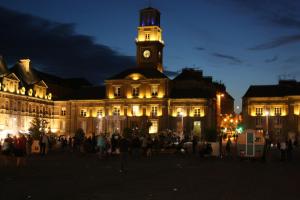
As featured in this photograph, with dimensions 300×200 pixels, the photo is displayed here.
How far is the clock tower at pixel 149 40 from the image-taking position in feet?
319

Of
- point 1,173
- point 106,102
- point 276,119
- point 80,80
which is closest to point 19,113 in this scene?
point 106,102

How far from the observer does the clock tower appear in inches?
3834

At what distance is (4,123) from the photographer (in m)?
79.4

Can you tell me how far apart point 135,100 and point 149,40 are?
571 inches

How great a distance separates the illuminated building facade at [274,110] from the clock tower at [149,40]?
19.7 meters

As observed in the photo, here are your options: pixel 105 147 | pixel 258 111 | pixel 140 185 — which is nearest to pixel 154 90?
pixel 258 111

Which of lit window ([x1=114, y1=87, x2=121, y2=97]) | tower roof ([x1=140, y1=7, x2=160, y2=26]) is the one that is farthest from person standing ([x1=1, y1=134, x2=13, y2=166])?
tower roof ([x1=140, y1=7, x2=160, y2=26])

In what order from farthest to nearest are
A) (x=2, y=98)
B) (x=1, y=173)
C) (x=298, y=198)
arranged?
(x=2, y=98), (x=1, y=173), (x=298, y=198)

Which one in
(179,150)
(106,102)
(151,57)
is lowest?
(179,150)

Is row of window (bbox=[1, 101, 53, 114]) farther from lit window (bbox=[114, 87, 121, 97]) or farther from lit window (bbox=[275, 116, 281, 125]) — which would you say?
lit window (bbox=[275, 116, 281, 125])

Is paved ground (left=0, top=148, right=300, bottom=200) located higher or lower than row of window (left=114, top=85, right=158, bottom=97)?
lower

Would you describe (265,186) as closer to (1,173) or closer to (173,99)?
(1,173)

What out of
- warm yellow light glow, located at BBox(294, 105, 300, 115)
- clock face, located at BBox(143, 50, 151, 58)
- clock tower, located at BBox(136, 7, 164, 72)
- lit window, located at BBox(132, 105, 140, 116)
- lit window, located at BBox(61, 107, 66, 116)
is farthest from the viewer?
clock face, located at BBox(143, 50, 151, 58)

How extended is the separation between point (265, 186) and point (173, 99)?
231ft
